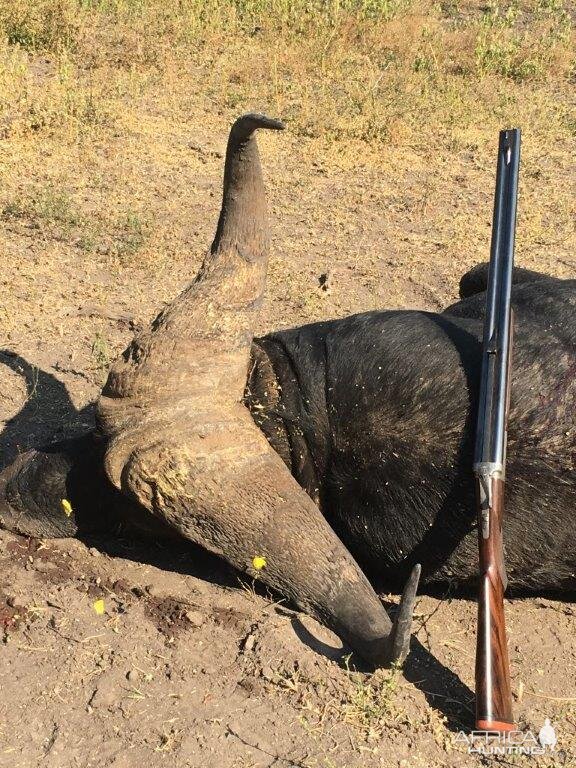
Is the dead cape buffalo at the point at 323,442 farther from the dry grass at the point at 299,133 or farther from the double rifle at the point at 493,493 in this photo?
the dry grass at the point at 299,133

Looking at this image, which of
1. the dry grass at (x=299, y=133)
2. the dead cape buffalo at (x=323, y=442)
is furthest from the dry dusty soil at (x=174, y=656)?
the dry grass at (x=299, y=133)

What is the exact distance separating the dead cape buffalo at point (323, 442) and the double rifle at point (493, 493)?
0.16 m

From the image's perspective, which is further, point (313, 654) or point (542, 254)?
point (542, 254)

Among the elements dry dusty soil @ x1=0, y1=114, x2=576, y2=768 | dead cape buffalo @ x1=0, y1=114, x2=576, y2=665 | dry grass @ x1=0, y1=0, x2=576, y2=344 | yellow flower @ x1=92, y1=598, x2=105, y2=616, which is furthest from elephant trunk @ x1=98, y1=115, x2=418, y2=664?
dry grass @ x1=0, y1=0, x2=576, y2=344

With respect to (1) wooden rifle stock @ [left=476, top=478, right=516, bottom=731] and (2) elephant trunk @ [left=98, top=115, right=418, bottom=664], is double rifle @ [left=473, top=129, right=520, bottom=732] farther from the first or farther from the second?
(2) elephant trunk @ [left=98, top=115, right=418, bottom=664]

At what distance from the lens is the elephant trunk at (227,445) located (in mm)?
3713

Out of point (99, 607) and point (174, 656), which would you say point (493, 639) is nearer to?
point (174, 656)

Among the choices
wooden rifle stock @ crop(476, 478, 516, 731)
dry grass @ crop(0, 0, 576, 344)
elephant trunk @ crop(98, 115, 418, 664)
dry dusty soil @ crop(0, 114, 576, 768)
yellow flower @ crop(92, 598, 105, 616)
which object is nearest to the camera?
wooden rifle stock @ crop(476, 478, 516, 731)

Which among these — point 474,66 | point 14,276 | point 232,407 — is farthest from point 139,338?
point 474,66

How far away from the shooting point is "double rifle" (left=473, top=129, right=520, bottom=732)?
308cm

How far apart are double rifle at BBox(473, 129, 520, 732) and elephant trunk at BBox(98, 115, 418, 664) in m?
0.38

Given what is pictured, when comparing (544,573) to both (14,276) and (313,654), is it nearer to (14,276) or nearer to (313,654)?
(313,654)

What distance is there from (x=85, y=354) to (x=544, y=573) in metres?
3.39

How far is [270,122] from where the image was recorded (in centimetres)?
359
